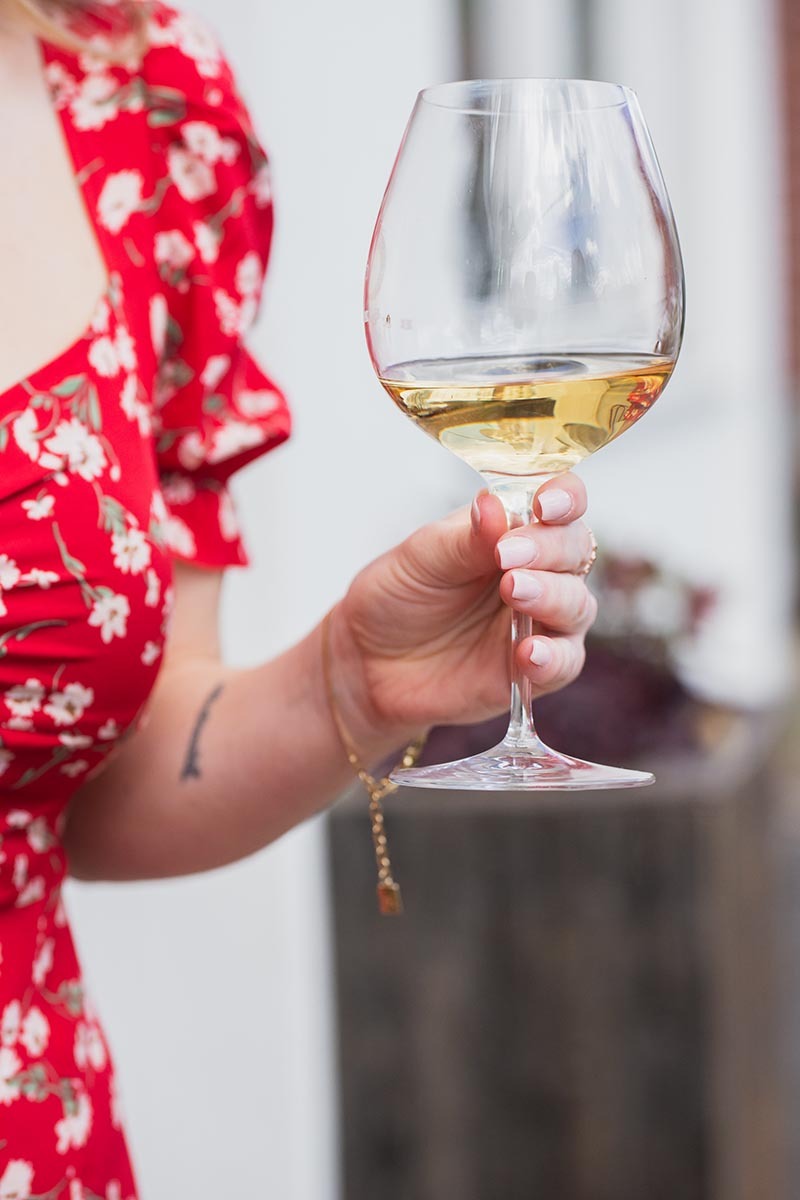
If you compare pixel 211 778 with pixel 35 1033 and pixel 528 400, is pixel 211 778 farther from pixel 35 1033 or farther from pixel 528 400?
pixel 528 400

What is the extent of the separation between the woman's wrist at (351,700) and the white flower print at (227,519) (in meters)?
0.19

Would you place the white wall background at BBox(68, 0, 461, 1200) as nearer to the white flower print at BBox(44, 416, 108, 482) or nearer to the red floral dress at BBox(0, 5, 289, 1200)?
the red floral dress at BBox(0, 5, 289, 1200)

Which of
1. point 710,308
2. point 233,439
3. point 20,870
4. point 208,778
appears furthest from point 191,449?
point 710,308

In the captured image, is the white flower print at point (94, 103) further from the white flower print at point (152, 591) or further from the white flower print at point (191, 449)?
the white flower print at point (152, 591)

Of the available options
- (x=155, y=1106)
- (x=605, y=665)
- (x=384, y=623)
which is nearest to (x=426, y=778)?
(x=384, y=623)

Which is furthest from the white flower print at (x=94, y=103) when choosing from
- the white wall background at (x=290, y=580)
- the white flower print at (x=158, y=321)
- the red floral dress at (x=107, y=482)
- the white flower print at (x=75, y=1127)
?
the white wall background at (x=290, y=580)

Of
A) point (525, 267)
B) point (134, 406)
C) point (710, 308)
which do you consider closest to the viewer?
point (525, 267)

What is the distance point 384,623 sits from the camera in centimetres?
103

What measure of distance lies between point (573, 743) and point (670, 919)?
31cm

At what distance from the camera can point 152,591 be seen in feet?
3.27

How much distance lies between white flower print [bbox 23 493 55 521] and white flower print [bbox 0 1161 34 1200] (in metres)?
0.38

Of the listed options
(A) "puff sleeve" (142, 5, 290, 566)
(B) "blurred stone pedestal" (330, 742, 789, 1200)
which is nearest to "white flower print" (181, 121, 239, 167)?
(A) "puff sleeve" (142, 5, 290, 566)

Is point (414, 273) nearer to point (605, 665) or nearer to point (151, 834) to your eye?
point (151, 834)

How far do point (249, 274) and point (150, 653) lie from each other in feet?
1.26
